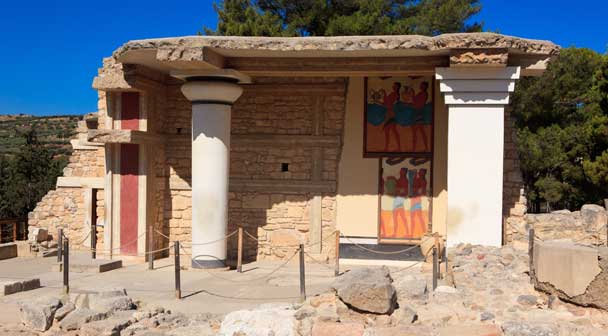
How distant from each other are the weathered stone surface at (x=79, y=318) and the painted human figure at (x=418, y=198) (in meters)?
6.10

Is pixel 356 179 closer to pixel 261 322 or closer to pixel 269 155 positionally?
pixel 269 155

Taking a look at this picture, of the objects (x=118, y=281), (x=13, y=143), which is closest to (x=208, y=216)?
(x=118, y=281)

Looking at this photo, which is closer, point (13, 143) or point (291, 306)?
point (291, 306)

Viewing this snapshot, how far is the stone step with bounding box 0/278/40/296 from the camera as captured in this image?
27.8 feet

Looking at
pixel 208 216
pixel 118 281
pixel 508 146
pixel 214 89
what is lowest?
pixel 118 281

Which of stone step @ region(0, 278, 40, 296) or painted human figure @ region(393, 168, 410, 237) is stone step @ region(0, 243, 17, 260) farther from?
painted human figure @ region(393, 168, 410, 237)

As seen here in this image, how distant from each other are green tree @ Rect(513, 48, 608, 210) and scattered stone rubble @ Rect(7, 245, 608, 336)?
1496cm

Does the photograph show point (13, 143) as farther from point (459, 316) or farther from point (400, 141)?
point (459, 316)

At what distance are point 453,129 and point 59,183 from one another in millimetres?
8044

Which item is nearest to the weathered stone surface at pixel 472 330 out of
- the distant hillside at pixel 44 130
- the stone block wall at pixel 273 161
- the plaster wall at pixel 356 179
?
the plaster wall at pixel 356 179

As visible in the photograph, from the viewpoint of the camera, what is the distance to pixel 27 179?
23.4 meters

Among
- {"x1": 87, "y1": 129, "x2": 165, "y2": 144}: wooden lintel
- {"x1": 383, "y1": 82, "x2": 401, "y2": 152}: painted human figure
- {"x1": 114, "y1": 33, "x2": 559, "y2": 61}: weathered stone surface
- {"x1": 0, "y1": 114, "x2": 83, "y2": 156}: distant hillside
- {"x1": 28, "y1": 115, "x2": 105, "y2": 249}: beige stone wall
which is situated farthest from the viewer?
{"x1": 0, "y1": 114, "x2": 83, "y2": 156}: distant hillside

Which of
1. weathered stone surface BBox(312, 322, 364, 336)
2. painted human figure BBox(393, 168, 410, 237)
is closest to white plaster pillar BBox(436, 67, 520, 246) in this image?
painted human figure BBox(393, 168, 410, 237)

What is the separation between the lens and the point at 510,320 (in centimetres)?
625
